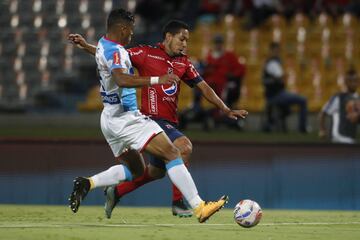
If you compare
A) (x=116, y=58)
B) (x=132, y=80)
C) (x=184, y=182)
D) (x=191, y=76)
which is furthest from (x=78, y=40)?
(x=184, y=182)

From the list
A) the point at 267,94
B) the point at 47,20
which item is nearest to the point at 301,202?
the point at 267,94

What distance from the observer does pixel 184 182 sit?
329 inches


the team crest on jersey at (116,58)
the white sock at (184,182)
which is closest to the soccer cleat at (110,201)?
the white sock at (184,182)

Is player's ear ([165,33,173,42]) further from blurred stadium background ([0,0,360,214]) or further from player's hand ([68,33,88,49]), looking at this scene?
→ blurred stadium background ([0,0,360,214])

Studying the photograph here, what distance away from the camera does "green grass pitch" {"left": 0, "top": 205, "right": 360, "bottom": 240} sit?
7.60 metres

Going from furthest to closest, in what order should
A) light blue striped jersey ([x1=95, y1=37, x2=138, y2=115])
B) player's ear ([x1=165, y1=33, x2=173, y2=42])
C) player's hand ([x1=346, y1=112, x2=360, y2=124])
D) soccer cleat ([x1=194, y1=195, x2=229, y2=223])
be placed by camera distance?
player's hand ([x1=346, y1=112, x2=360, y2=124])
player's ear ([x1=165, y1=33, x2=173, y2=42])
light blue striped jersey ([x1=95, y1=37, x2=138, y2=115])
soccer cleat ([x1=194, y1=195, x2=229, y2=223])

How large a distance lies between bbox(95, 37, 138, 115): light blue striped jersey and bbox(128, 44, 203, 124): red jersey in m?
0.42

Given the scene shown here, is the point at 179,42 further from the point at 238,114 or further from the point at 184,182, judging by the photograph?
the point at 184,182

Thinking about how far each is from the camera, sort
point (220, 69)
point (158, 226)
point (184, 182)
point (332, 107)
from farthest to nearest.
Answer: point (220, 69), point (332, 107), point (158, 226), point (184, 182)

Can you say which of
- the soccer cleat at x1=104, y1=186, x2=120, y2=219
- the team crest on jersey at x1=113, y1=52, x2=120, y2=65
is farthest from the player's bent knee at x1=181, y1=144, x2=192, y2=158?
the team crest on jersey at x1=113, y1=52, x2=120, y2=65

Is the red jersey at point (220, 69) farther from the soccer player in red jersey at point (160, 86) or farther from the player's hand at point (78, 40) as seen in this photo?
the player's hand at point (78, 40)

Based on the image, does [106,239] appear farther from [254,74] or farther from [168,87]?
[254,74]

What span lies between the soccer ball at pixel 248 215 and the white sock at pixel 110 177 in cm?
140

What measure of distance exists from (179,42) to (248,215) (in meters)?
1.89
